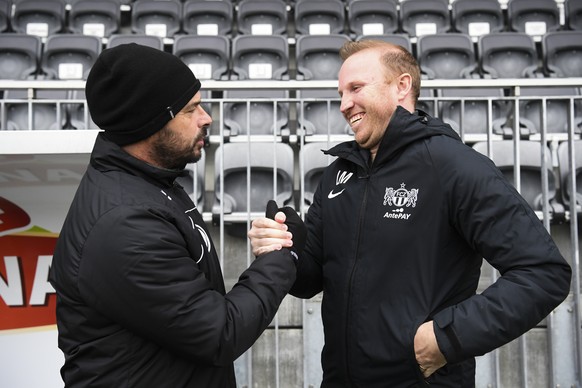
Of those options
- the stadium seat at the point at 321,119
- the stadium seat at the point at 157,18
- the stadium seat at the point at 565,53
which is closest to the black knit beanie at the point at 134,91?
the stadium seat at the point at 321,119

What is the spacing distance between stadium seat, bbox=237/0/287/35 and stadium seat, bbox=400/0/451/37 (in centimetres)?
146

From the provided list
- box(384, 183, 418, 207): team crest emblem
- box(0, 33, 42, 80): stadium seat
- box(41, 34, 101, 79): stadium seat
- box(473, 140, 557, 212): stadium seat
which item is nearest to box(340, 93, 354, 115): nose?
box(384, 183, 418, 207): team crest emblem

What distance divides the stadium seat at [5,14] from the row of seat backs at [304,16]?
0.04 feet

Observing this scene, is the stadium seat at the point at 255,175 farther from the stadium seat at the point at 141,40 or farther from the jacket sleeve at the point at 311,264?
the stadium seat at the point at 141,40

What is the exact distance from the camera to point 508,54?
609 cm

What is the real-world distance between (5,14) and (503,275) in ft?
23.3

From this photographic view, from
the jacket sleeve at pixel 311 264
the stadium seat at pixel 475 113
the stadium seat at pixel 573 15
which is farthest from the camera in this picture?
the stadium seat at pixel 573 15

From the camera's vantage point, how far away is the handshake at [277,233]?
152 cm

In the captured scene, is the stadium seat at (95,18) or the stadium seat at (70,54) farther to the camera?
the stadium seat at (95,18)

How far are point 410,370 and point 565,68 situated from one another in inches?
214

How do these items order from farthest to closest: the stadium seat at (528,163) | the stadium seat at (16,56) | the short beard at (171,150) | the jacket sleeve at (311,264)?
1. the stadium seat at (16,56)
2. the stadium seat at (528,163)
3. the jacket sleeve at (311,264)
4. the short beard at (171,150)

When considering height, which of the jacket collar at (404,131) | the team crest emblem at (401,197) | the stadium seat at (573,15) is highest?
the stadium seat at (573,15)

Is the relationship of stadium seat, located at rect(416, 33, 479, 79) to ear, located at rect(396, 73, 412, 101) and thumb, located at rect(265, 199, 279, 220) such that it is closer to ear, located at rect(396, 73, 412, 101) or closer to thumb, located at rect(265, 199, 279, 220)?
ear, located at rect(396, 73, 412, 101)

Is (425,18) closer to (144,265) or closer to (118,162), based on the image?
(118,162)
